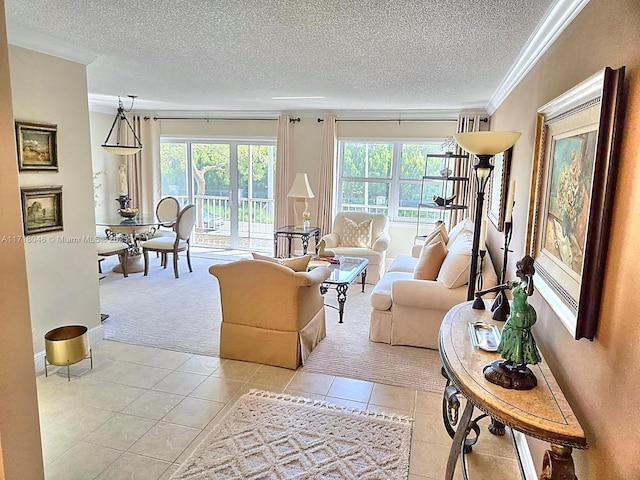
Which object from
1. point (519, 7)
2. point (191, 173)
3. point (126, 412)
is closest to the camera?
point (519, 7)

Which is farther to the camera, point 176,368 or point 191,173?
point 191,173

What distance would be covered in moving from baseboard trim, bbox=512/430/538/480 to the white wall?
→ 3.36 metres

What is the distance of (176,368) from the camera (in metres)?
3.41

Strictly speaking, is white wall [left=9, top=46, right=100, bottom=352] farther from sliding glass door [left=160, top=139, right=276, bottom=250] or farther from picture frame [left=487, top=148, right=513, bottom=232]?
sliding glass door [left=160, top=139, right=276, bottom=250]

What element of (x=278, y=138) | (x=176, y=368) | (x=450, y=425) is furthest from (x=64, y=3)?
(x=278, y=138)

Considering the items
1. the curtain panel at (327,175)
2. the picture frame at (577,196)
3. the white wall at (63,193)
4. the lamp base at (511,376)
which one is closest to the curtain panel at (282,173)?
the curtain panel at (327,175)

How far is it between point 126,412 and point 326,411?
50.2 inches

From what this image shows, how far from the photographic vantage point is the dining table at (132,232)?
571cm

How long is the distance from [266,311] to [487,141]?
1985 millimetres

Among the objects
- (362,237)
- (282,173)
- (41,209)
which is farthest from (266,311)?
(282,173)

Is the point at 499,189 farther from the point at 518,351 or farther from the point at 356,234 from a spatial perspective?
the point at 518,351

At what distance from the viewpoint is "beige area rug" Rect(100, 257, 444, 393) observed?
3.44 m

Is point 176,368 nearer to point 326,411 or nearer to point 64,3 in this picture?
point 326,411

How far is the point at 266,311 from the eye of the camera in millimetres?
3410
